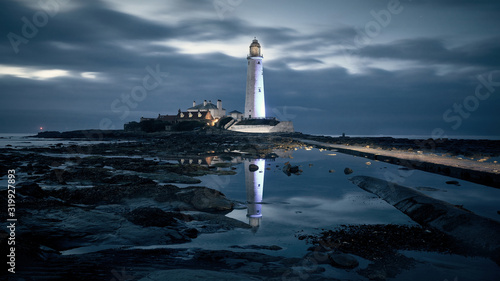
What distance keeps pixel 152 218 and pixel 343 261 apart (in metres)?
4.28

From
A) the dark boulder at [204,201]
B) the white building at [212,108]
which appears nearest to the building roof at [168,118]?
the white building at [212,108]

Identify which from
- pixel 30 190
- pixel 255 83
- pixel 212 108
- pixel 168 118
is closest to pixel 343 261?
pixel 30 190

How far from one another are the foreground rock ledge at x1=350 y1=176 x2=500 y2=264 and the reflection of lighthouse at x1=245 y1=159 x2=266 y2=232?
4.24 metres

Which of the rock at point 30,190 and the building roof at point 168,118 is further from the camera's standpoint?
the building roof at point 168,118

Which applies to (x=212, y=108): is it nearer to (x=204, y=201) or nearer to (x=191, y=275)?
(x=204, y=201)

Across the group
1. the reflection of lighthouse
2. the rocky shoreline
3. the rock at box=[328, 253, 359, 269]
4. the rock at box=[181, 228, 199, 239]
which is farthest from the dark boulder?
the rock at box=[328, 253, 359, 269]

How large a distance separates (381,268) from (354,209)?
459 centimetres

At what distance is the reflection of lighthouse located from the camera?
8466mm

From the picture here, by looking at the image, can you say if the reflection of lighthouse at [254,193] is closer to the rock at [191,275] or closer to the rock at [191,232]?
the rock at [191,232]

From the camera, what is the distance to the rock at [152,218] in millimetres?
7129

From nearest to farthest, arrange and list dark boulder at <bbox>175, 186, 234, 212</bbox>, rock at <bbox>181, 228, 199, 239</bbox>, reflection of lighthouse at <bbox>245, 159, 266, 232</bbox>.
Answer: rock at <bbox>181, 228, 199, 239</bbox>, reflection of lighthouse at <bbox>245, 159, 266, 232</bbox>, dark boulder at <bbox>175, 186, 234, 212</bbox>

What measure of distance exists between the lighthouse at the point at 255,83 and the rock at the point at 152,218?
6962 cm

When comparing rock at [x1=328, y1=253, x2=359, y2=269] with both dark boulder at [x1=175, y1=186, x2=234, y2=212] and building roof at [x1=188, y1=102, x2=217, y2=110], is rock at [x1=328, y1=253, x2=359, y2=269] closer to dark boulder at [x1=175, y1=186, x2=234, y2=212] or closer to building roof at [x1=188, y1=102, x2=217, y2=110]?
dark boulder at [x1=175, y1=186, x2=234, y2=212]

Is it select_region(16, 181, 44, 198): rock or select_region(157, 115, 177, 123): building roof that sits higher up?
select_region(157, 115, 177, 123): building roof
